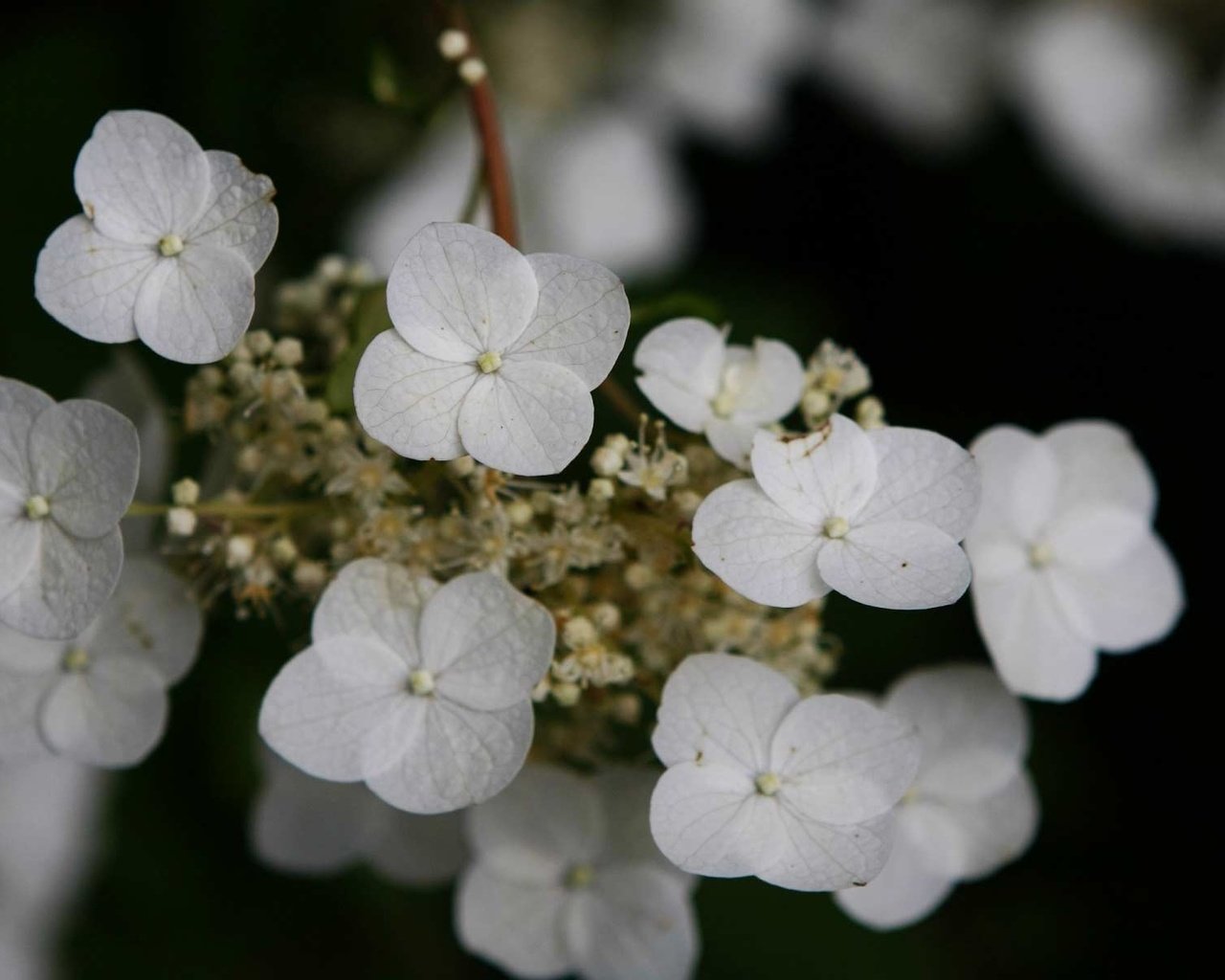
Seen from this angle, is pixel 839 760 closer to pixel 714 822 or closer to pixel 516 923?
pixel 714 822

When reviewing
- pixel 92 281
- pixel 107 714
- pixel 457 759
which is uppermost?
pixel 92 281

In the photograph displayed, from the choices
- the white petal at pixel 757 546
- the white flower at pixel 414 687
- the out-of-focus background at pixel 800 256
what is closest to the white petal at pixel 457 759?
the white flower at pixel 414 687

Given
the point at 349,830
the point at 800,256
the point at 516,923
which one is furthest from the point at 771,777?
the point at 800,256

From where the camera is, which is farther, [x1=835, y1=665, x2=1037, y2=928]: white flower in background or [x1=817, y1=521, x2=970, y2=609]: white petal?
[x1=835, y1=665, x2=1037, y2=928]: white flower in background

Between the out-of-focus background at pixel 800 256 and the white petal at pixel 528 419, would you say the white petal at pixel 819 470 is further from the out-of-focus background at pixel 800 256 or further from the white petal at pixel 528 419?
the out-of-focus background at pixel 800 256

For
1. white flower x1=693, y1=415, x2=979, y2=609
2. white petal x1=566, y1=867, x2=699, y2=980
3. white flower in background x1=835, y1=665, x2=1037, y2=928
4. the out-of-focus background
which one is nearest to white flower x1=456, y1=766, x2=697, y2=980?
white petal x1=566, y1=867, x2=699, y2=980

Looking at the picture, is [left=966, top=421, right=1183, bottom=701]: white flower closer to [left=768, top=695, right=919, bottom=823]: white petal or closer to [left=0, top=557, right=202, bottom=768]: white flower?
[left=768, top=695, right=919, bottom=823]: white petal

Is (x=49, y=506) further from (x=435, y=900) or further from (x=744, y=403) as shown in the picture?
(x=435, y=900)
